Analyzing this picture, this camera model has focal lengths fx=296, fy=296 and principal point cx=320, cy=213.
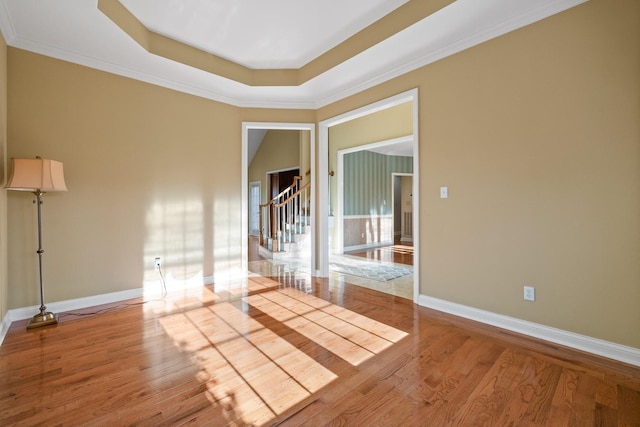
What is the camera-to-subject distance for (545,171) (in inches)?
96.0

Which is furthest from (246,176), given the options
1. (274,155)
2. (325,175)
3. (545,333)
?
(274,155)

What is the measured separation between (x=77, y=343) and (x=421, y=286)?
10.7 ft

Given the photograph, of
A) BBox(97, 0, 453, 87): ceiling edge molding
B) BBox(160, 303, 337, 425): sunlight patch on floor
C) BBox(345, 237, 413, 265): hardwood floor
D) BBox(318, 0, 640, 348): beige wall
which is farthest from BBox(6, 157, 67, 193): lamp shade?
BBox(345, 237, 413, 265): hardwood floor

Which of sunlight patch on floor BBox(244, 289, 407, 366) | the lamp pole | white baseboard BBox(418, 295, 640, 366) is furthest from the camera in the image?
the lamp pole

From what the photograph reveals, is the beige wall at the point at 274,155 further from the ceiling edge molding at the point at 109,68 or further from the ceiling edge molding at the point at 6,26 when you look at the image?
the ceiling edge molding at the point at 6,26

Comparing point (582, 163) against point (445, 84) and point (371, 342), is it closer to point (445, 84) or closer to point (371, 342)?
point (445, 84)

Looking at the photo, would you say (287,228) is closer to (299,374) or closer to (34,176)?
(34,176)

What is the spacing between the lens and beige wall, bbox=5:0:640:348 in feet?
7.10

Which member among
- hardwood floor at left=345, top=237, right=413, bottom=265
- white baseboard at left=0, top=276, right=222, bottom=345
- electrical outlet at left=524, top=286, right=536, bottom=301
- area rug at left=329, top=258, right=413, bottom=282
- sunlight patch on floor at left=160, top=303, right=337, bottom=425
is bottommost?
sunlight patch on floor at left=160, top=303, right=337, bottom=425

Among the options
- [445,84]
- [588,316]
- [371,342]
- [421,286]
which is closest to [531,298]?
[588,316]

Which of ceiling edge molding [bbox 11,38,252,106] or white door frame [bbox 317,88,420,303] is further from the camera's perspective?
white door frame [bbox 317,88,420,303]

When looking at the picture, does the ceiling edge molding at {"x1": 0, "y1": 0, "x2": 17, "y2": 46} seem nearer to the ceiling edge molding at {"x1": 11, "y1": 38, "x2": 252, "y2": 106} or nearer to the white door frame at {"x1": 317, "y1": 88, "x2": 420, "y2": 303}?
Result: the ceiling edge molding at {"x1": 11, "y1": 38, "x2": 252, "y2": 106}

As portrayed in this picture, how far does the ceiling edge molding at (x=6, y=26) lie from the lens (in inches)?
94.1

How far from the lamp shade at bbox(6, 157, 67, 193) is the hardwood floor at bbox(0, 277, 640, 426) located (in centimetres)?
128
